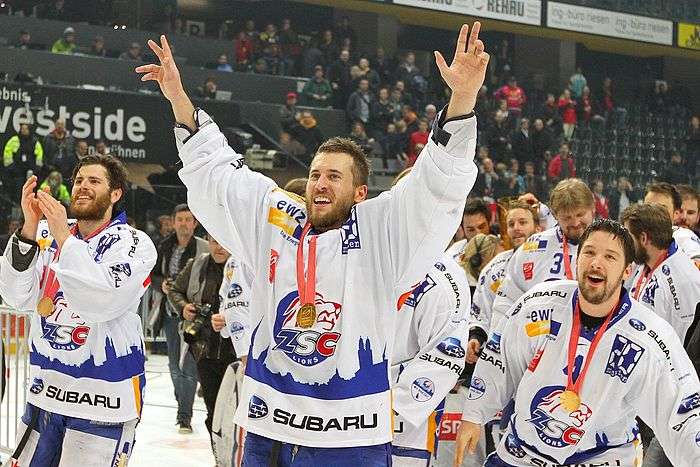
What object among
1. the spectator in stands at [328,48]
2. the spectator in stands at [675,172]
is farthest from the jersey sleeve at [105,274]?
the spectator in stands at [675,172]

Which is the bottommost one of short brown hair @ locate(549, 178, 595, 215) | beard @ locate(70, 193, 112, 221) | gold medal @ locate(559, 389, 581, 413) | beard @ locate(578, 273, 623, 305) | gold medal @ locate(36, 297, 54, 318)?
gold medal @ locate(559, 389, 581, 413)

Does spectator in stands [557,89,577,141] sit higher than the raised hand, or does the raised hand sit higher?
spectator in stands [557,89,577,141]

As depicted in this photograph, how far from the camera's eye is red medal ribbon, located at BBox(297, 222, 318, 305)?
358 cm

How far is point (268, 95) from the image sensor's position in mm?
22562

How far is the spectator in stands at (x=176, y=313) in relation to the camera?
9.36m

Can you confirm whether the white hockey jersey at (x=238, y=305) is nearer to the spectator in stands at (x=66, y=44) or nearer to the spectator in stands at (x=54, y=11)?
the spectator in stands at (x=66, y=44)

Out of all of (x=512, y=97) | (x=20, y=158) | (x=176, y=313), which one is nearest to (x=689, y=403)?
(x=176, y=313)

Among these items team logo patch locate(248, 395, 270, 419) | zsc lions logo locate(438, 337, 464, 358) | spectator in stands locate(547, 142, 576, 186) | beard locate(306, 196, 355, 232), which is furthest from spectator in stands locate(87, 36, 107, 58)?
team logo patch locate(248, 395, 270, 419)

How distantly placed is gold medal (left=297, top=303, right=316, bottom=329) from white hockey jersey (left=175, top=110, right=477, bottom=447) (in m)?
0.02

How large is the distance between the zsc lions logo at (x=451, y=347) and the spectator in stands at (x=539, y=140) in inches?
750

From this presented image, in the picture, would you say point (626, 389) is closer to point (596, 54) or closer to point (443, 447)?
point (443, 447)

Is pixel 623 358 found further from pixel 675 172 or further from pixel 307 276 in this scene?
pixel 675 172

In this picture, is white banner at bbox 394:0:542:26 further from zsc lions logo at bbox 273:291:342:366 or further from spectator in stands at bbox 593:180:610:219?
zsc lions logo at bbox 273:291:342:366

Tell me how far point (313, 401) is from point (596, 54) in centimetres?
3238
